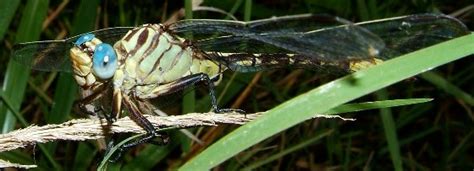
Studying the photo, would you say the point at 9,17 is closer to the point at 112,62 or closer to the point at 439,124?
the point at 112,62

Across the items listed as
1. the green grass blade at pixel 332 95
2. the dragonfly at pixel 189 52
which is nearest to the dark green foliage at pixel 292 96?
the dragonfly at pixel 189 52

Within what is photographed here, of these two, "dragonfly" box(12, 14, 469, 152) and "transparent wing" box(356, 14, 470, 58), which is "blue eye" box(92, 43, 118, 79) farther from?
"transparent wing" box(356, 14, 470, 58)

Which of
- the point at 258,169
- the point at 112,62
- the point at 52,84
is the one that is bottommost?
the point at 258,169

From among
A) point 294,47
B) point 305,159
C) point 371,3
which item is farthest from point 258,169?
point 294,47

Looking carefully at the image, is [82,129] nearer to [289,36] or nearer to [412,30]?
[289,36]

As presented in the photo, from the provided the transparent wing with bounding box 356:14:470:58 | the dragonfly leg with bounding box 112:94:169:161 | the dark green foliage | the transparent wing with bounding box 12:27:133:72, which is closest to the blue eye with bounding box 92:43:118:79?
the dragonfly leg with bounding box 112:94:169:161

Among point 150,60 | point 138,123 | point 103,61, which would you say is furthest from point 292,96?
point 138,123
